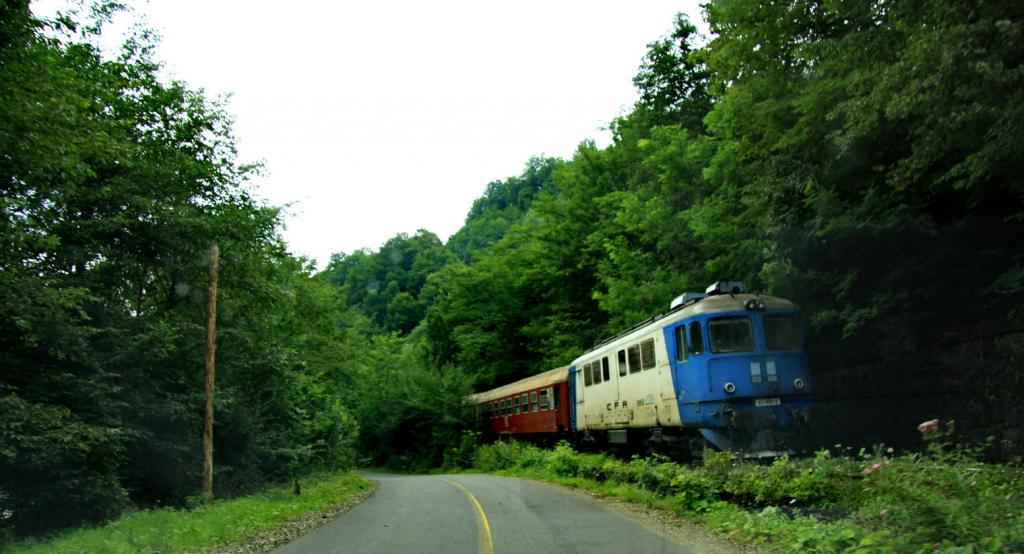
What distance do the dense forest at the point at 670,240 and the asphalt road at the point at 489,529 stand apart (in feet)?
20.2

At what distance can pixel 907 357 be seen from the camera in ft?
50.6

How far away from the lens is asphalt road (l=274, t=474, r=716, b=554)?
884 centimetres

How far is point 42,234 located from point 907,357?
17.2 meters

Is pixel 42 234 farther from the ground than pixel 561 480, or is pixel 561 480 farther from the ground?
pixel 42 234

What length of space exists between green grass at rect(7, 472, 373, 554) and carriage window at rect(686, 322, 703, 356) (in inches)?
316

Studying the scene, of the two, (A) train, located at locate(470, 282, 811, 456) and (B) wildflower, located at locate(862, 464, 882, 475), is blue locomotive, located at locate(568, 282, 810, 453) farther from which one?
(B) wildflower, located at locate(862, 464, 882, 475)

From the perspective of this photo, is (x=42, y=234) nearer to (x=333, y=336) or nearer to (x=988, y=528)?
(x=988, y=528)

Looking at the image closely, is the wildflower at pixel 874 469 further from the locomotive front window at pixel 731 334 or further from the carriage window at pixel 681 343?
the carriage window at pixel 681 343

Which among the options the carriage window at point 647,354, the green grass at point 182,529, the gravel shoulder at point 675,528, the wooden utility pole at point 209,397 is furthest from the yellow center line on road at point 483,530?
the wooden utility pole at point 209,397

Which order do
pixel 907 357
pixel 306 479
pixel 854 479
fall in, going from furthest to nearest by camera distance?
pixel 306 479 < pixel 907 357 < pixel 854 479

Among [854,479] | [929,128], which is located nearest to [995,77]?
[929,128]

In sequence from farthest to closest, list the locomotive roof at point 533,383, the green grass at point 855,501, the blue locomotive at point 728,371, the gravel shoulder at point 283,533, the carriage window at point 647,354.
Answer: the locomotive roof at point 533,383
the carriage window at point 647,354
the blue locomotive at point 728,371
the gravel shoulder at point 283,533
the green grass at point 855,501

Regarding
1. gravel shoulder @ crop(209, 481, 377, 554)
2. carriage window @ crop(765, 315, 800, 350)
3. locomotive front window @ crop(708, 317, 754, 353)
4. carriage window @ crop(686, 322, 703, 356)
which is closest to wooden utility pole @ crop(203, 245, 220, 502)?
gravel shoulder @ crop(209, 481, 377, 554)

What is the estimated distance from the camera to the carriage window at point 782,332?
14.8 m
